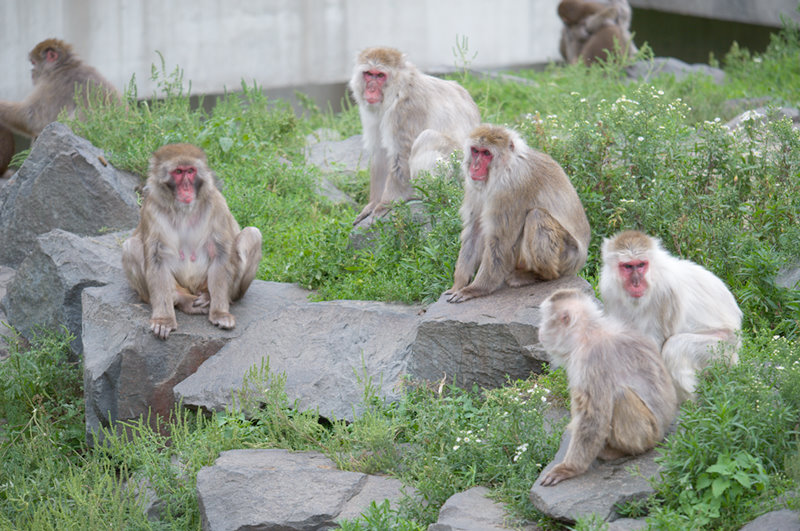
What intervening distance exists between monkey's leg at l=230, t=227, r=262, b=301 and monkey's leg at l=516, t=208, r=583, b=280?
195cm

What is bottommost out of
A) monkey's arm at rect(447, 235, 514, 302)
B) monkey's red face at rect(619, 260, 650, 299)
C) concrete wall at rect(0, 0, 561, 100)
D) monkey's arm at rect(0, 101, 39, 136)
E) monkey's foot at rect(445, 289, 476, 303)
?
monkey's foot at rect(445, 289, 476, 303)

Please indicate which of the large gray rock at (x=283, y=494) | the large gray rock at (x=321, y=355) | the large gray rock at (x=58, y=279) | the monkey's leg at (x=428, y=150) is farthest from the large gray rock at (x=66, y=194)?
the large gray rock at (x=283, y=494)

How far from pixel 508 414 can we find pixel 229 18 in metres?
9.04

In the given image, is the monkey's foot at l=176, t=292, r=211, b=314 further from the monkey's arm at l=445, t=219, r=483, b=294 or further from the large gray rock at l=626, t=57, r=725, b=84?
the large gray rock at l=626, t=57, r=725, b=84

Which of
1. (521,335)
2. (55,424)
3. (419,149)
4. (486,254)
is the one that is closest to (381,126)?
(419,149)

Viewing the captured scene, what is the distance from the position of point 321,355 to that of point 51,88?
5.79 m

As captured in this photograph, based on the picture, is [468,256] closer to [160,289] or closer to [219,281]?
[219,281]

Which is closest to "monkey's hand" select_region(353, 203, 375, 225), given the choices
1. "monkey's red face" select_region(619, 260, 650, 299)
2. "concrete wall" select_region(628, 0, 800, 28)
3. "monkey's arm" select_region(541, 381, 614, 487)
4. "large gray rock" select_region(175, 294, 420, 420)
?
"large gray rock" select_region(175, 294, 420, 420)

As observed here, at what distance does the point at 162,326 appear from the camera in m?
6.65

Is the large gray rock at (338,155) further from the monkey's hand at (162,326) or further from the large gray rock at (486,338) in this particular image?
the large gray rock at (486,338)

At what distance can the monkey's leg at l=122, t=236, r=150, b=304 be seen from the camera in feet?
22.2

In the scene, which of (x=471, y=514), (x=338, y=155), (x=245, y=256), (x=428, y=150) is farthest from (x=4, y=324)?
(x=471, y=514)

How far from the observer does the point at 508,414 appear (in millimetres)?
5254

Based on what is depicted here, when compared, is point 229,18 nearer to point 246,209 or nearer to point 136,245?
point 246,209
